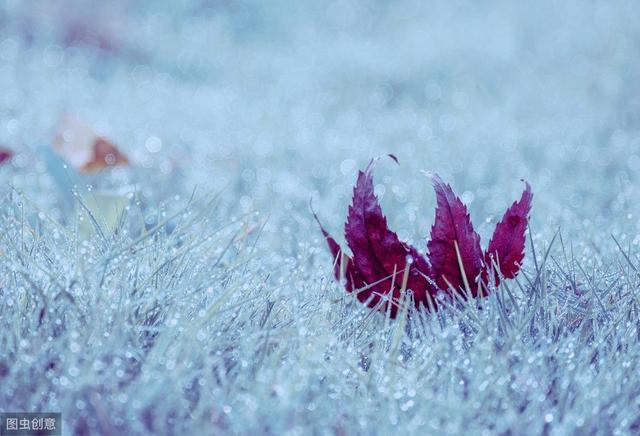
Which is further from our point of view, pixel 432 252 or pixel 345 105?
pixel 345 105

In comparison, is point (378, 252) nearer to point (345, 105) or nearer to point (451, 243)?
point (451, 243)

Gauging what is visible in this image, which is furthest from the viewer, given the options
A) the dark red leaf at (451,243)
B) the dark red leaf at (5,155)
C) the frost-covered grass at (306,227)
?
the dark red leaf at (5,155)

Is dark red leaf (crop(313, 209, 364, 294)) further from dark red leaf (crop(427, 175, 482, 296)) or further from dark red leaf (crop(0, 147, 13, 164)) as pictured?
dark red leaf (crop(0, 147, 13, 164))

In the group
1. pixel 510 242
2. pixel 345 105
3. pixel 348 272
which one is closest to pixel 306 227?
pixel 348 272

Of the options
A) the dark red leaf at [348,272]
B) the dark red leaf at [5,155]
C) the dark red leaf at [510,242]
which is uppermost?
the dark red leaf at [5,155]

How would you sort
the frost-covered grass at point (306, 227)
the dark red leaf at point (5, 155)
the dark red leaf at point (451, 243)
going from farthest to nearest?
the dark red leaf at point (5, 155) → the dark red leaf at point (451, 243) → the frost-covered grass at point (306, 227)

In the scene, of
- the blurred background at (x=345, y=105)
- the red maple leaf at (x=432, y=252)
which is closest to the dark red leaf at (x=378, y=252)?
the red maple leaf at (x=432, y=252)

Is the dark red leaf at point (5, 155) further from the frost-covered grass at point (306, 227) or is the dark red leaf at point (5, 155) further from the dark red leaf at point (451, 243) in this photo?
the dark red leaf at point (451, 243)

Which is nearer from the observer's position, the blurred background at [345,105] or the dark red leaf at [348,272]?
the dark red leaf at [348,272]
